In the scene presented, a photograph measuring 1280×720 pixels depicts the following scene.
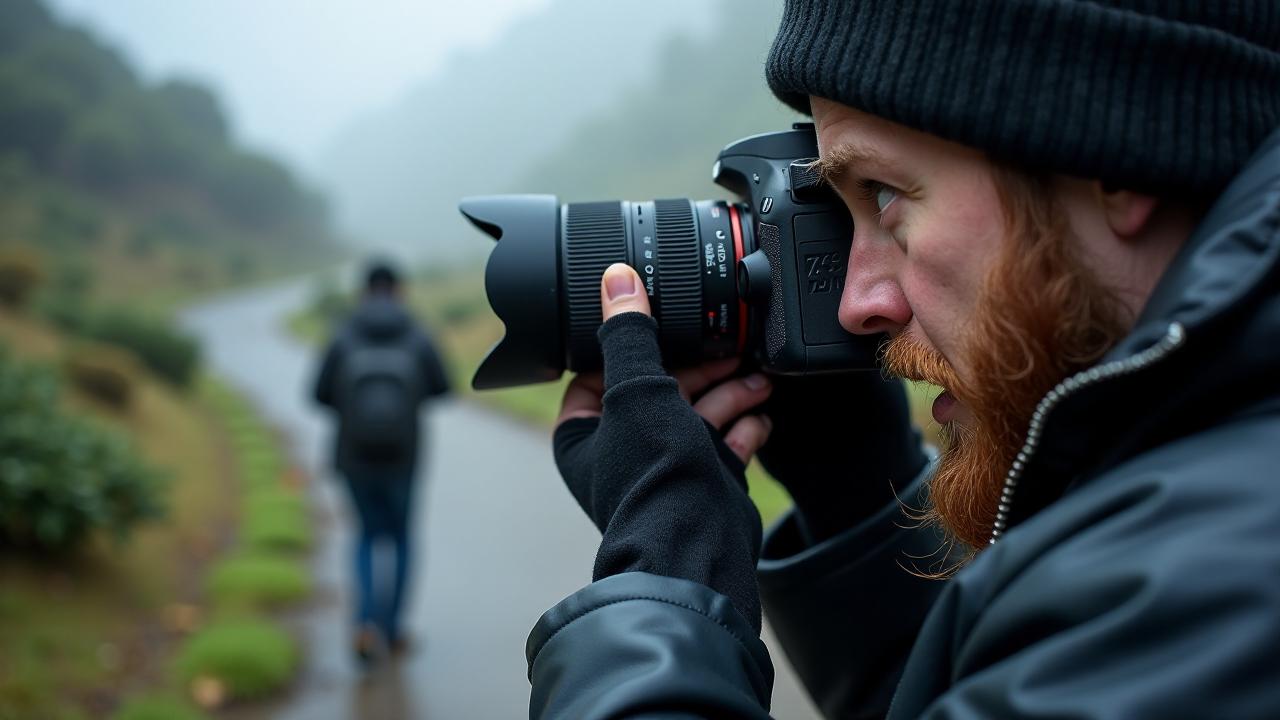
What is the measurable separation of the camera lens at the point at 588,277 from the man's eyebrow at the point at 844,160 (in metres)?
0.46

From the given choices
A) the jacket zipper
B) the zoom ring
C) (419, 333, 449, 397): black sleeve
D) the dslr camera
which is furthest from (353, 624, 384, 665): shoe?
the jacket zipper

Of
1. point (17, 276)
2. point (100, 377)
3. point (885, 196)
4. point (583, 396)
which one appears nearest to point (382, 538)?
point (583, 396)

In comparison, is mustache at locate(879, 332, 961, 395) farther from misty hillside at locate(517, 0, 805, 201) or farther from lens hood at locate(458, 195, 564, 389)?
misty hillside at locate(517, 0, 805, 201)

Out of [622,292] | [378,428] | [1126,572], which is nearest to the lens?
[1126,572]

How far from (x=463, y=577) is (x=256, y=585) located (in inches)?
50.6

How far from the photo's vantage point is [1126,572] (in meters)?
0.83

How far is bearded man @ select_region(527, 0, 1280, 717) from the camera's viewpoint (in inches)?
32.6

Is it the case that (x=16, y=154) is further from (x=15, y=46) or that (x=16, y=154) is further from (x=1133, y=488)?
(x=1133, y=488)

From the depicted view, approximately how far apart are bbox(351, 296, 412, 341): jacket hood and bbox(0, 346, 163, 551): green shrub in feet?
5.70

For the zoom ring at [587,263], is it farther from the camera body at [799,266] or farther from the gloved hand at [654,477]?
the camera body at [799,266]

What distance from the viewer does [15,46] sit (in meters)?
39.5

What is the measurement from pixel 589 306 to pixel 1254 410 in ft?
3.63

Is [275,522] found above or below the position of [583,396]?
below

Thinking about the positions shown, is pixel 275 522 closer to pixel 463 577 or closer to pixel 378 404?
pixel 463 577
